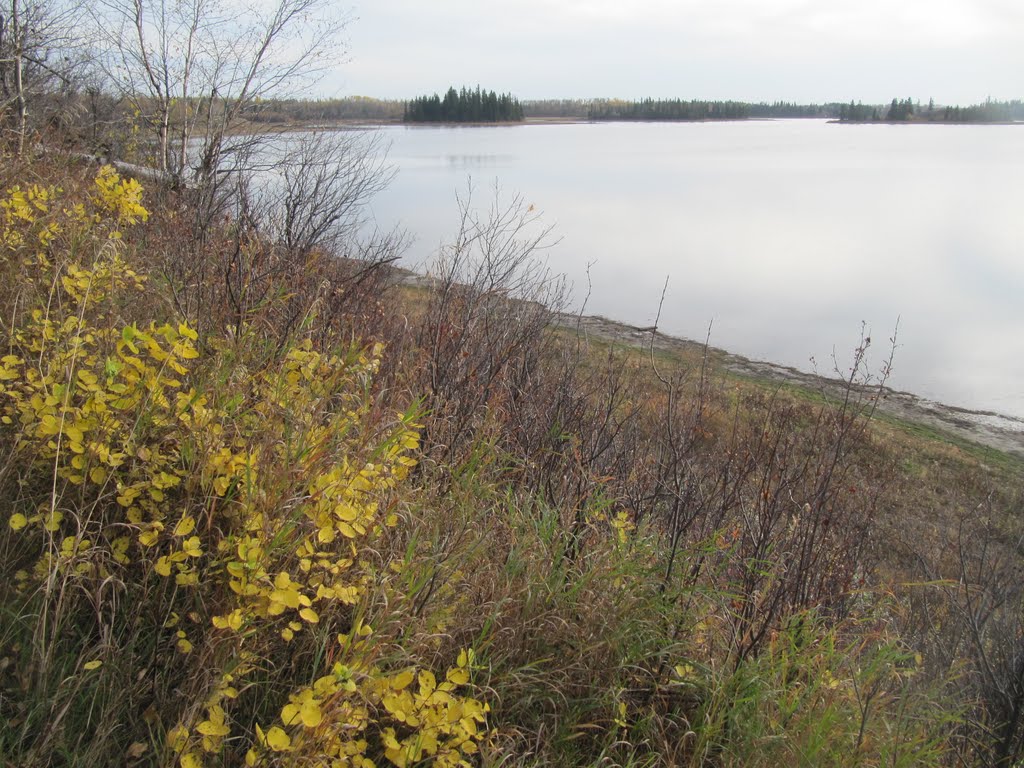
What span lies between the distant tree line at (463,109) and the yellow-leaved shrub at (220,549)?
10275cm

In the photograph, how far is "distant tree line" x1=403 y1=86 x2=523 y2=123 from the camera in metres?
99.7

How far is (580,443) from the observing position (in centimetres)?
534

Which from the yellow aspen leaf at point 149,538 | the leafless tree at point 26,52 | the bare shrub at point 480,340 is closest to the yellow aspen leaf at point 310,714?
the yellow aspen leaf at point 149,538

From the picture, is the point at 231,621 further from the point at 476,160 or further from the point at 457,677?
the point at 476,160

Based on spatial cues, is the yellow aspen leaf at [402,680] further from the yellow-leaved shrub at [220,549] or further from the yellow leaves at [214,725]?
the yellow leaves at [214,725]

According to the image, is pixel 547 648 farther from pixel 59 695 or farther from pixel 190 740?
pixel 59 695

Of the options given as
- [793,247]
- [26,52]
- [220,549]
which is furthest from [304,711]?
[793,247]

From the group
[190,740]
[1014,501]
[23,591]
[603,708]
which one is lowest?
[1014,501]

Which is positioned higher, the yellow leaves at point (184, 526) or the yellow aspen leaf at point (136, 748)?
the yellow leaves at point (184, 526)

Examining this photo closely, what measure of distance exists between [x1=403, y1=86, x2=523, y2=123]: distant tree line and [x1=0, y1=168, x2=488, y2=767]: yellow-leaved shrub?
10275 cm

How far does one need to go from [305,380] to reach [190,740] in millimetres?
1446

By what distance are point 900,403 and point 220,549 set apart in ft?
63.6

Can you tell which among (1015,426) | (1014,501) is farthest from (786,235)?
(1014,501)

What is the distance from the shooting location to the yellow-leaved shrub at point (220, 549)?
80.9 inches
